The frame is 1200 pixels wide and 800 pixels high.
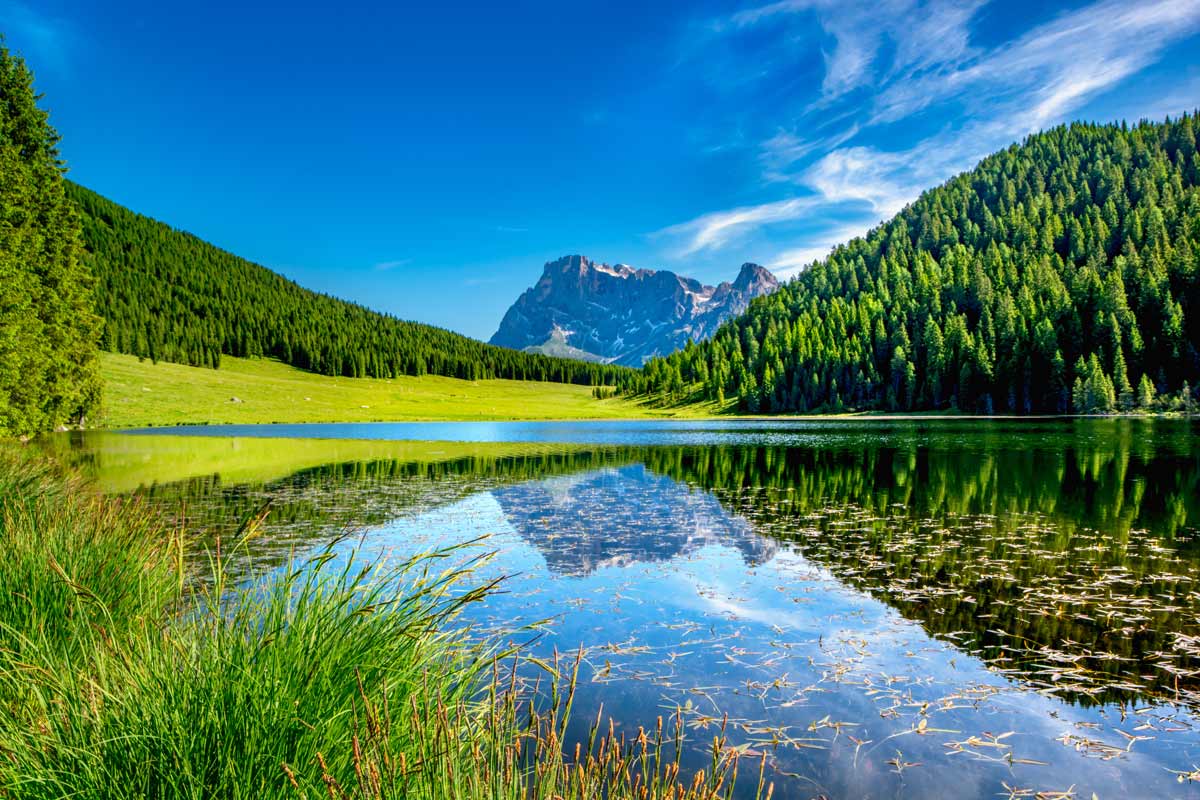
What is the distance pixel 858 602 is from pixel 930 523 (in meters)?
8.67

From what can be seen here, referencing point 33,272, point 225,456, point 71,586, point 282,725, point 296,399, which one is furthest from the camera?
point 296,399

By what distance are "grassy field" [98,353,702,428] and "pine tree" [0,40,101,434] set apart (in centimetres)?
3311

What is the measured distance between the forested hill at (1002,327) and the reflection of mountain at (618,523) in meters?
116

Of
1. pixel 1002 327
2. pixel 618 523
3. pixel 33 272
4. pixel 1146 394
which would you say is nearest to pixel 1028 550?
pixel 618 523

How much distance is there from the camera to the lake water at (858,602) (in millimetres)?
7008

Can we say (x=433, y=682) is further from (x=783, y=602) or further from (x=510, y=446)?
(x=510, y=446)

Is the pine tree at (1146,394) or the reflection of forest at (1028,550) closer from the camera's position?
the reflection of forest at (1028,550)

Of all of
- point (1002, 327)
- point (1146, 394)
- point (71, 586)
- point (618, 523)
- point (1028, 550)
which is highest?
point (1002, 327)

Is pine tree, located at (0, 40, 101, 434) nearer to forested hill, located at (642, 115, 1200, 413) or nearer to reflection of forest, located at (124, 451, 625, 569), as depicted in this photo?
reflection of forest, located at (124, 451, 625, 569)

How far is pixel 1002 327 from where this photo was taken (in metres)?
130

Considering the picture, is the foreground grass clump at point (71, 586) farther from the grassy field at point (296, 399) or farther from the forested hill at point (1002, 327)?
the forested hill at point (1002, 327)

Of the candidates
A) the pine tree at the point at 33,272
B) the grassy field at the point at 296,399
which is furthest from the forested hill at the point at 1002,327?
the pine tree at the point at 33,272

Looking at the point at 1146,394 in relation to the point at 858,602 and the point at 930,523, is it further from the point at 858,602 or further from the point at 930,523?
the point at 858,602

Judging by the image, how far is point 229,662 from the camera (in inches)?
145
